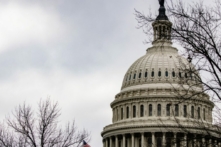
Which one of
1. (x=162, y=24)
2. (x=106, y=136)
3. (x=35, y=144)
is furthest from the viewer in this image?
(x=106, y=136)

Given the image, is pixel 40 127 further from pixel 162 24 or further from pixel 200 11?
pixel 200 11

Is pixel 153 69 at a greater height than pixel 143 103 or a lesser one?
greater

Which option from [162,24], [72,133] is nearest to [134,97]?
[72,133]

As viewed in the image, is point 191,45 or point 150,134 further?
point 150,134

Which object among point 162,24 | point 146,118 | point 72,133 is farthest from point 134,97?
point 162,24

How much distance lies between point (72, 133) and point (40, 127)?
223cm

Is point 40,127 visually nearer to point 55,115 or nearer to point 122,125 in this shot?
point 55,115

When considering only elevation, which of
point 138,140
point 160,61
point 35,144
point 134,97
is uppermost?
point 160,61

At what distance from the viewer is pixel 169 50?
410 feet

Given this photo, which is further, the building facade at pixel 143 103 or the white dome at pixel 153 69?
the white dome at pixel 153 69

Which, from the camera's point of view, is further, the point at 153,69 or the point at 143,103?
the point at 153,69

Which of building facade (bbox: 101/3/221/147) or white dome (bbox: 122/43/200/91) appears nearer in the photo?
building facade (bbox: 101/3/221/147)

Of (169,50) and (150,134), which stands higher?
(169,50)

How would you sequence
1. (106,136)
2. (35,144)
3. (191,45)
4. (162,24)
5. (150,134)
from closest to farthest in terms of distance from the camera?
Result: (191,45) < (162,24) < (35,144) < (150,134) < (106,136)
